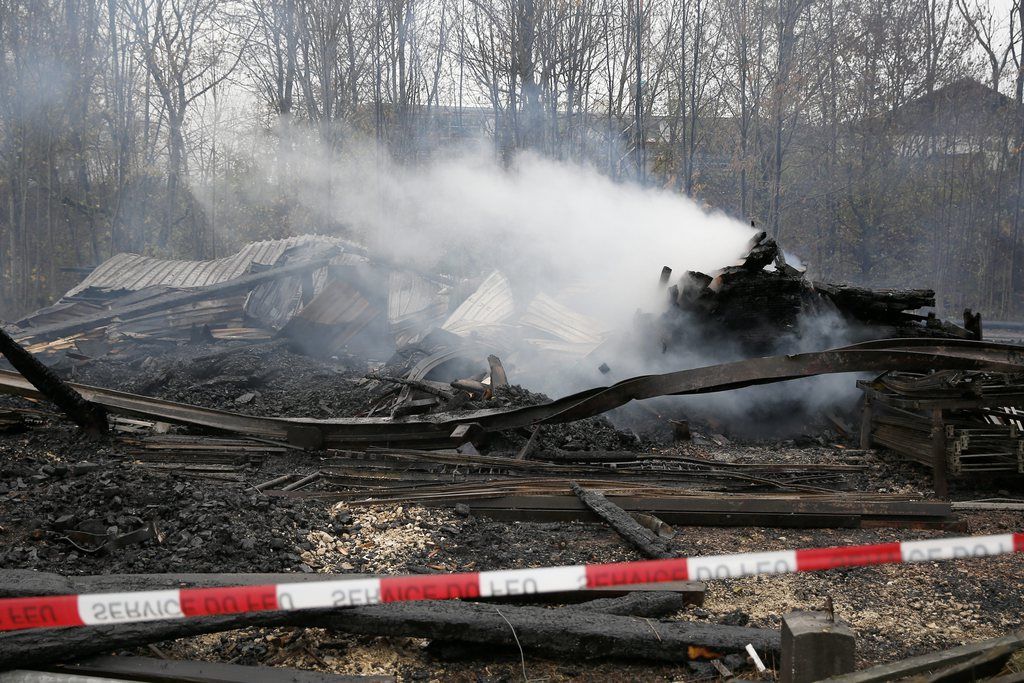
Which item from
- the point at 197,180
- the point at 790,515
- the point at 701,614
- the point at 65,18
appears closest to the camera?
the point at 701,614

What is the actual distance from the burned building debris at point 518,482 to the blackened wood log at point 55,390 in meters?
0.03

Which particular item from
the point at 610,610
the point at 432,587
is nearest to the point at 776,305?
the point at 610,610

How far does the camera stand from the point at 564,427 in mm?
7844

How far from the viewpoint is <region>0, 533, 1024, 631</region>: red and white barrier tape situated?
8.54 ft

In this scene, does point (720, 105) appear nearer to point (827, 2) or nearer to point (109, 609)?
point (827, 2)

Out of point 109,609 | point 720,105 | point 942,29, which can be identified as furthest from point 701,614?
point 942,29

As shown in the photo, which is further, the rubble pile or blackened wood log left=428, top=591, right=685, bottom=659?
the rubble pile

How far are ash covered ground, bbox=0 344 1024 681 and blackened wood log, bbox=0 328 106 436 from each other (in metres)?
0.26

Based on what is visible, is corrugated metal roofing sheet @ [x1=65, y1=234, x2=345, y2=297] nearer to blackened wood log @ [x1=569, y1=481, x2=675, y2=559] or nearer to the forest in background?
the forest in background

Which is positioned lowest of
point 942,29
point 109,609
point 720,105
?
point 109,609

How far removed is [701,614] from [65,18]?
842 inches

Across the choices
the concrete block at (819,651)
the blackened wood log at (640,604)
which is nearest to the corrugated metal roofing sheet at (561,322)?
the blackened wood log at (640,604)

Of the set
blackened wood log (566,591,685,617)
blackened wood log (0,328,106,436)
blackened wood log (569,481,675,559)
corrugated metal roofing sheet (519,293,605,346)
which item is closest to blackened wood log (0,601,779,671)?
blackened wood log (566,591,685,617)

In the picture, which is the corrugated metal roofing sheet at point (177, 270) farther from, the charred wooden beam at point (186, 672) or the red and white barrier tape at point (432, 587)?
the red and white barrier tape at point (432, 587)
